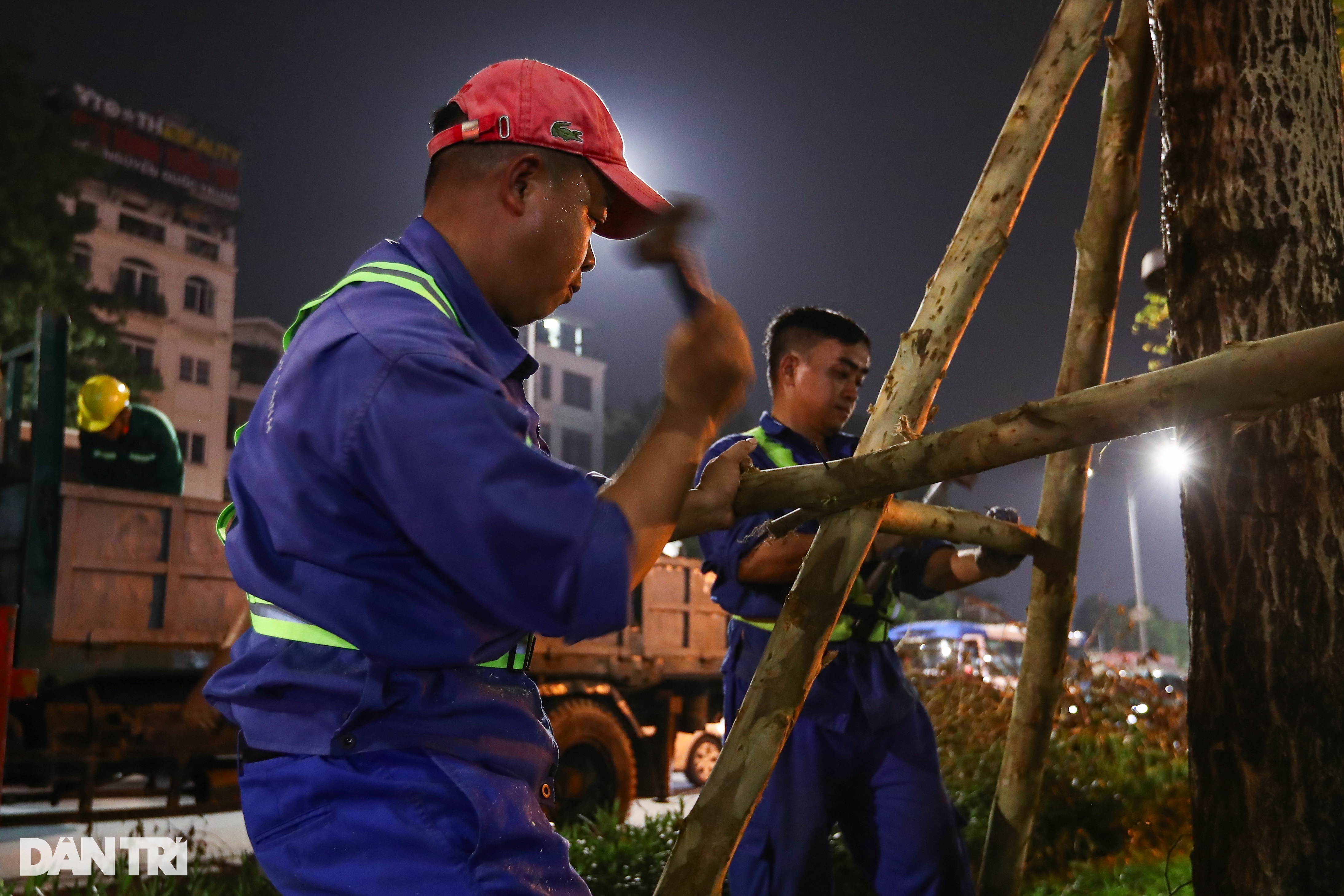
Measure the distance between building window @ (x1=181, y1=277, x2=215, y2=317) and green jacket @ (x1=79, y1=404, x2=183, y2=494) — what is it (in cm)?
3708

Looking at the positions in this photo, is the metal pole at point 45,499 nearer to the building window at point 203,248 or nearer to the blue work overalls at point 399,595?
the blue work overalls at point 399,595

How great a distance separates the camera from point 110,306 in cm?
2688

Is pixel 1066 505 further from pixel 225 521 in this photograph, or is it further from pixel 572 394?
pixel 572 394

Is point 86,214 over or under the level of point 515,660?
over

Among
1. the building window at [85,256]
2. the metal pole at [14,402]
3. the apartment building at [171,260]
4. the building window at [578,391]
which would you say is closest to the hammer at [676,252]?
the metal pole at [14,402]

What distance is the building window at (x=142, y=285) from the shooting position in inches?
1587

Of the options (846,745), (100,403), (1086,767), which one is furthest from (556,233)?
(1086,767)

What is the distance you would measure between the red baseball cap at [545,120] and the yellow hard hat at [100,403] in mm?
6384

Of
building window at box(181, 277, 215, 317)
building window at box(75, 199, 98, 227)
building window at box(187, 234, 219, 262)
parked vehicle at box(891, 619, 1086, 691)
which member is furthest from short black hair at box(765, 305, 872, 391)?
building window at box(187, 234, 219, 262)

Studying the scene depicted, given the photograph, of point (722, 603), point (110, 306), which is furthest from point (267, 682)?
point (110, 306)

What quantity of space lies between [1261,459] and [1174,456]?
0.20 metres

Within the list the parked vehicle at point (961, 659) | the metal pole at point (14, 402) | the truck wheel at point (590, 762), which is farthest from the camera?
the parked vehicle at point (961, 659)

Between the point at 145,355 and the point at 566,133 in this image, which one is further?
the point at 145,355

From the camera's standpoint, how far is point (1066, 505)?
12.6ft
